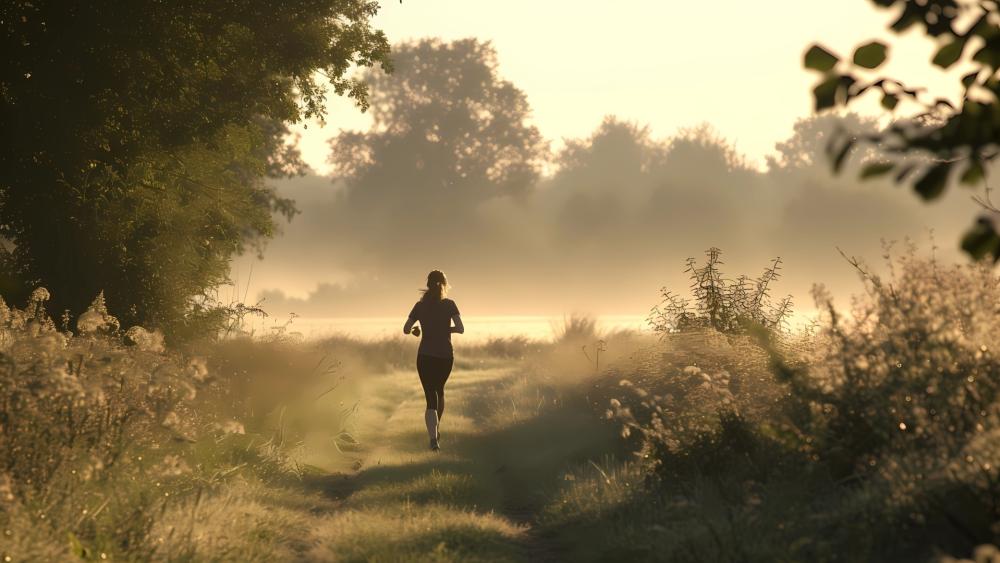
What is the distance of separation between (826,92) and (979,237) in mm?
931

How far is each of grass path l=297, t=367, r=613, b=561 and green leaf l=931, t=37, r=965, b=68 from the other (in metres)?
5.60

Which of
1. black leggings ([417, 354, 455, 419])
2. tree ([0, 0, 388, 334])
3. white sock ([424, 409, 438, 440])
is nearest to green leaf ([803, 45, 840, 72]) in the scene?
tree ([0, 0, 388, 334])

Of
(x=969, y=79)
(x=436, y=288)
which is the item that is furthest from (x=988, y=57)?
(x=436, y=288)

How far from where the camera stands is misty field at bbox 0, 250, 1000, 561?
7320 millimetres

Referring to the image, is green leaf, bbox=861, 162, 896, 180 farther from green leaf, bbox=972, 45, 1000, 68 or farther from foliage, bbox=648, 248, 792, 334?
foliage, bbox=648, 248, 792, 334

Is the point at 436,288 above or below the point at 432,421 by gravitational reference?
above

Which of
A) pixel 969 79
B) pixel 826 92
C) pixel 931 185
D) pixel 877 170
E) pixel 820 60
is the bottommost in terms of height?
pixel 931 185

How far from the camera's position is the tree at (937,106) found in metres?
4.35

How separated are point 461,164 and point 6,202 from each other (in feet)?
185

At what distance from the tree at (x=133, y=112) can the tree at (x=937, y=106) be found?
35.2 feet

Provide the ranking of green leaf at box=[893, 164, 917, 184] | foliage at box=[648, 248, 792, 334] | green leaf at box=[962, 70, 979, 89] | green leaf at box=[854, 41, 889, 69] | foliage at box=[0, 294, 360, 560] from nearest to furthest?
green leaf at box=[893, 164, 917, 184] < green leaf at box=[854, 41, 889, 69] < green leaf at box=[962, 70, 979, 89] < foliage at box=[0, 294, 360, 560] < foliage at box=[648, 248, 792, 334]

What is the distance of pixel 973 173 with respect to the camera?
4.39 meters

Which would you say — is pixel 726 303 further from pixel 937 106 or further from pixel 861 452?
pixel 937 106

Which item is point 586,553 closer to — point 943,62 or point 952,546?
point 952,546
